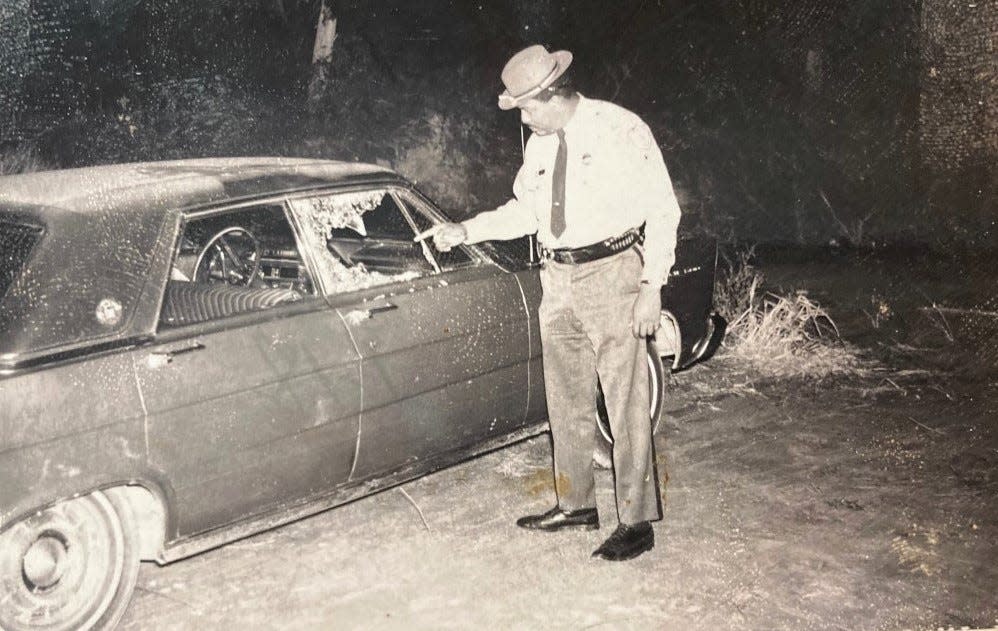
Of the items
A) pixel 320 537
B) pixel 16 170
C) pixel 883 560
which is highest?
pixel 16 170

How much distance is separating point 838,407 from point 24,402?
442 cm

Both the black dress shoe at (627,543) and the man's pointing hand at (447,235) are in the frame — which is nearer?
the black dress shoe at (627,543)

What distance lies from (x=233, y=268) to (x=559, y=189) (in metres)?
1.62

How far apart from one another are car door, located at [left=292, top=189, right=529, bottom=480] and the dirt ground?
0.44 meters

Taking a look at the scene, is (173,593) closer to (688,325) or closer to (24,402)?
(24,402)

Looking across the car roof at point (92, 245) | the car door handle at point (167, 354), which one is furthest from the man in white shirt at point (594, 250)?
the car door handle at point (167, 354)

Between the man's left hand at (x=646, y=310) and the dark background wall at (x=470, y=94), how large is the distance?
31.3 ft

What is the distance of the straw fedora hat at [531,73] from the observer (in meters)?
3.16

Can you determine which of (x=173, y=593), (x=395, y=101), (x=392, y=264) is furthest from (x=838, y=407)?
(x=395, y=101)

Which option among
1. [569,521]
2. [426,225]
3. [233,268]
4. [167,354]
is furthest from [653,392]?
[167,354]

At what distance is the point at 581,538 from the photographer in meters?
3.61

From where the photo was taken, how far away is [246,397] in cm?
295

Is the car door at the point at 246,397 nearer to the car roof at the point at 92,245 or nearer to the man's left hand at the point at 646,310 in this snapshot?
the car roof at the point at 92,245

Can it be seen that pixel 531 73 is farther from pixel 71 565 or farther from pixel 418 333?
pixel 71 565
